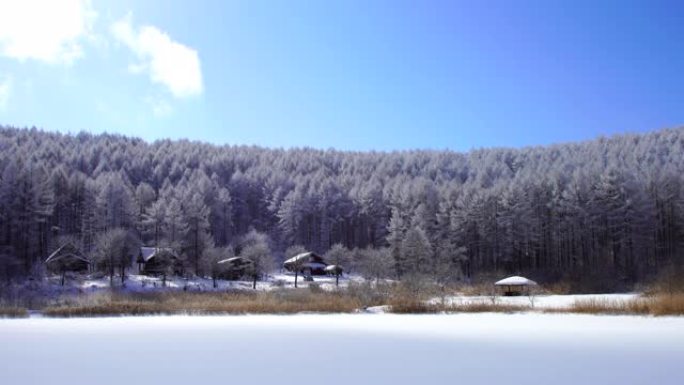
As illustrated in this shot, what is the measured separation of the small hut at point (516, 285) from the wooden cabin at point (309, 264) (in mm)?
28511

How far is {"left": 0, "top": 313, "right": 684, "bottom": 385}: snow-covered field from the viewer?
8836 mm

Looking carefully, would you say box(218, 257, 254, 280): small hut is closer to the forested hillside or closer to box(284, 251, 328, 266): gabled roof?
the forested hillside

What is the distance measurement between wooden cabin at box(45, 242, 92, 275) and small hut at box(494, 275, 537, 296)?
3783 centimetres

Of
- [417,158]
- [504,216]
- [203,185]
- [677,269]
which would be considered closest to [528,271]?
[504,216]

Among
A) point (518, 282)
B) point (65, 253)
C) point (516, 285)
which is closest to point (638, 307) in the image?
point (518, 282)

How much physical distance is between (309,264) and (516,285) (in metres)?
30.8

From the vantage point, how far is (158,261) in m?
55.7

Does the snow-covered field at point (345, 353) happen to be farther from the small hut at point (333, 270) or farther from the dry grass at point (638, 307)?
the small hut at point (333, 270)

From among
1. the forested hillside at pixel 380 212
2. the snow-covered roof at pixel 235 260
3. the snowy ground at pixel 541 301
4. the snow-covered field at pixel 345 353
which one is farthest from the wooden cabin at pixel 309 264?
the snow-covered field at pixel 345 353

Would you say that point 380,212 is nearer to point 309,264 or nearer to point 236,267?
point 309,264

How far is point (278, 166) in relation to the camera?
117 m

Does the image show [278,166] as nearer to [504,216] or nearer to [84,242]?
[84,242]

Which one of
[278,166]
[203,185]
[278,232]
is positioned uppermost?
[278,166]

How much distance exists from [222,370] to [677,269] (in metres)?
38.3
